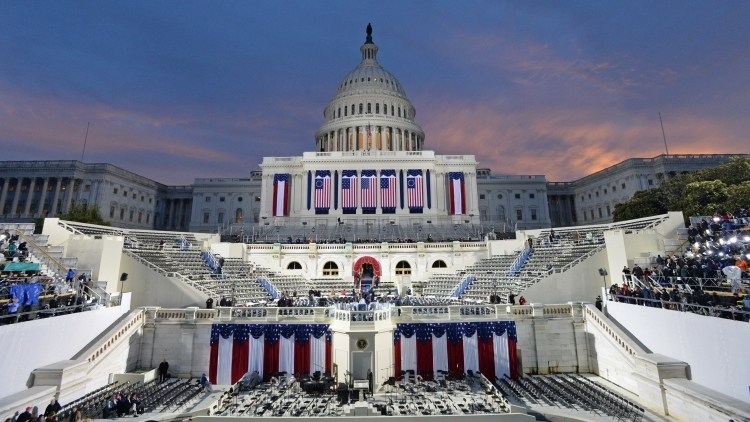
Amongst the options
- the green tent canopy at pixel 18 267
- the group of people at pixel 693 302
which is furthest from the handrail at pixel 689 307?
the green tent canopy at pixel 18 267

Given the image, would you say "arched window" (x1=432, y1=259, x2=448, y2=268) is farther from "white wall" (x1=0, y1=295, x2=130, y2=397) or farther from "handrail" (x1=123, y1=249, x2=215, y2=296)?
"white wall" (x1=0, y1=295, x2=130, y2=397)

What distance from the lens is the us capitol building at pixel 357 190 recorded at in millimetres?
69188

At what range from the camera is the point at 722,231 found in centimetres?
2784

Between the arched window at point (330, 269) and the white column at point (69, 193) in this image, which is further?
the white column at point (69, 193)

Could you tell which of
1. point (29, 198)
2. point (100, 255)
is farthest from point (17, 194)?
point (100, 255)

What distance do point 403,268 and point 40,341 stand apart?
1425 inches

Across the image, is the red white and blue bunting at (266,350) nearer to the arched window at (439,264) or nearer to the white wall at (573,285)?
the white wall at (573,285)

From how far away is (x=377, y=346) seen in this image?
21.0 meters

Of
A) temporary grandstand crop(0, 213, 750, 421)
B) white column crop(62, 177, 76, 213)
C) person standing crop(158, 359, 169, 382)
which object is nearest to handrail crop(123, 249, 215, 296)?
temporary grandstand crop(0, 213, 750, 421)

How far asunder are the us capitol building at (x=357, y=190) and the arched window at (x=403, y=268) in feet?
34.2

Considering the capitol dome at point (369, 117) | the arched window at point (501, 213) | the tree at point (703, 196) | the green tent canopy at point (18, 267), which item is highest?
the capitol dome at point (369, 117)

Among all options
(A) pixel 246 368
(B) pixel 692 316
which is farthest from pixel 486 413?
(A) pixel 246 368

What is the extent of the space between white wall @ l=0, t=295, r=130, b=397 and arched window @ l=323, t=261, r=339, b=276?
27.1 meters

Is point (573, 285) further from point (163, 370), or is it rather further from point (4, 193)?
point (4, 193)
